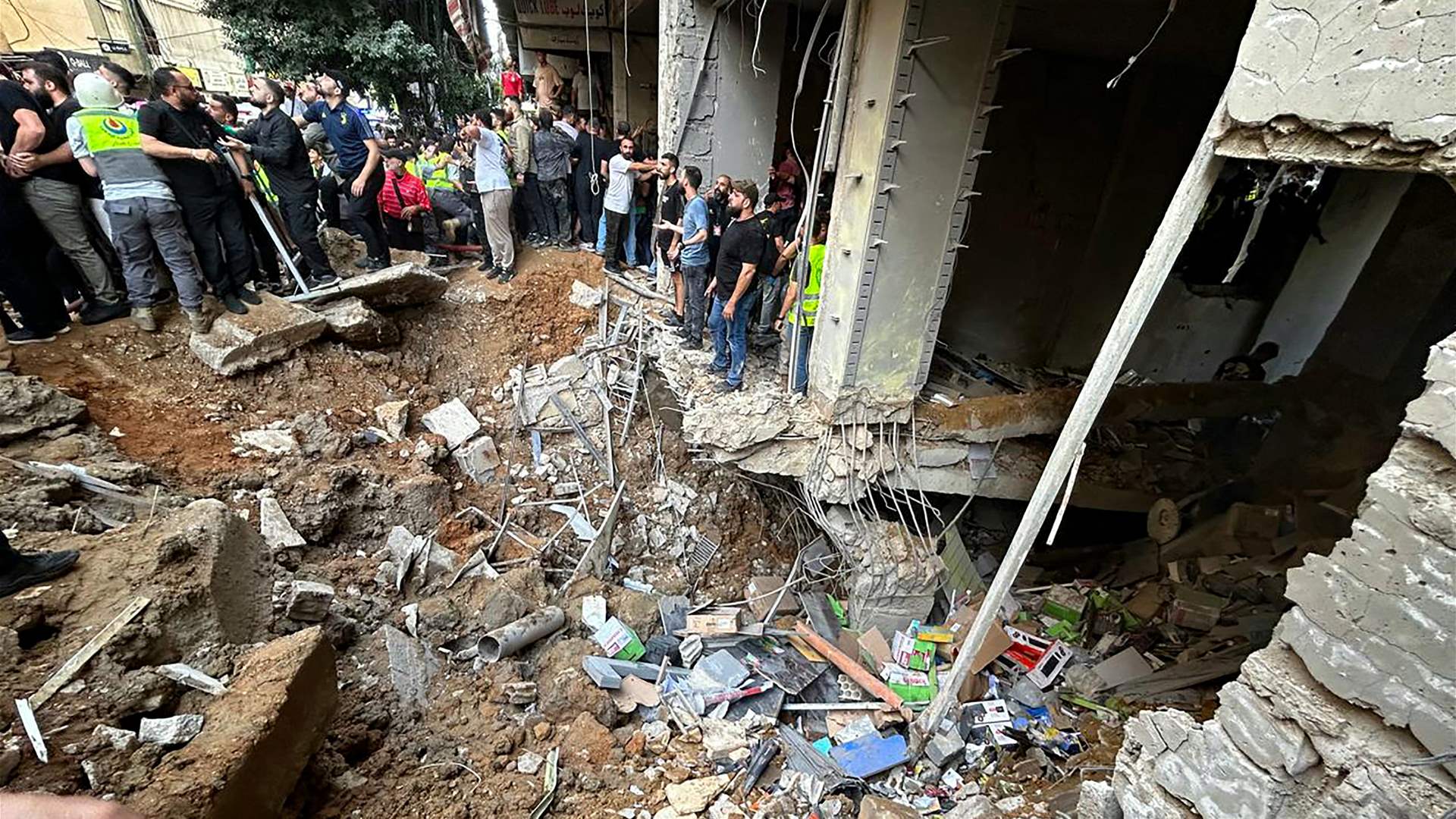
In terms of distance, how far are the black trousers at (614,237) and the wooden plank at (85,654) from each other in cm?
654

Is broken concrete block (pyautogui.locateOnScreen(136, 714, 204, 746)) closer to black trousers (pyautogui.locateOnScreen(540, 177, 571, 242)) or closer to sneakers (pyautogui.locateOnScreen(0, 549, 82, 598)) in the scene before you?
sneakers (pyautogui.locateOnScreen(0, 549, 82, 598))

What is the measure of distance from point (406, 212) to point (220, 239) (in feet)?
8.23

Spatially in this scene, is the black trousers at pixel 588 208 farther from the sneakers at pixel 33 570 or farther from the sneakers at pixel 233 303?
the sneakers at pixel 33 570

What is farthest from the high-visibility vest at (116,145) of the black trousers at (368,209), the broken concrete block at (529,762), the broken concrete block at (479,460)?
the broken concrete block at (529,762)

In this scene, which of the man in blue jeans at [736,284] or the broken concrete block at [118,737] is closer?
the broken concrete block at [118,737]

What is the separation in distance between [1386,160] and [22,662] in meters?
5.24

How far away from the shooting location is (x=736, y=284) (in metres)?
5.46

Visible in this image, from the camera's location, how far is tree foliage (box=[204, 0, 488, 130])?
10281mm

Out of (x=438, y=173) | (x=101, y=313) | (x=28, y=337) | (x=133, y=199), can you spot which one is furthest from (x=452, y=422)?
(x=438, y=173)

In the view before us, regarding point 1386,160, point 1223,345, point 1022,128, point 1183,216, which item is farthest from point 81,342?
point 1223,345

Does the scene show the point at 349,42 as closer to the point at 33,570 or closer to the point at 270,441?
the point at 270,441

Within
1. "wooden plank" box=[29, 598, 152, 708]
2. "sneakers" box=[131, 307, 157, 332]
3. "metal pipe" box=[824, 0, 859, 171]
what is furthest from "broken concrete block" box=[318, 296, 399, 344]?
"metal pipe" box=[824, 0, 859, 171]

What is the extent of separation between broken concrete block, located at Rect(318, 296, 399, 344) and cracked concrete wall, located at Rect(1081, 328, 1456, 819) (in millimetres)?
7594

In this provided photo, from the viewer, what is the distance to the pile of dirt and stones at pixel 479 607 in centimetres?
272
